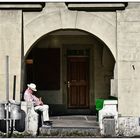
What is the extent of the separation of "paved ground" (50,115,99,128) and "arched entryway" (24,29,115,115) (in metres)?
1.35

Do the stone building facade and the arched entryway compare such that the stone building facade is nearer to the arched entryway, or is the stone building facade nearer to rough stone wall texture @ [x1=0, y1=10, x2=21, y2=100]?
rough stone wall texture @ [x1=0, y1=10, x2=21, y2=100]

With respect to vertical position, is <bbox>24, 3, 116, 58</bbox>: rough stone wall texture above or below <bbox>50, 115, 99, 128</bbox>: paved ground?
above

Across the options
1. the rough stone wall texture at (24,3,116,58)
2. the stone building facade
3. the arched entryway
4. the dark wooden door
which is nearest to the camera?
the stone building facade

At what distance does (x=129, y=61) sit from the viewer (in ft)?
42.8

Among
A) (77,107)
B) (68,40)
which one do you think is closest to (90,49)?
(68,40)

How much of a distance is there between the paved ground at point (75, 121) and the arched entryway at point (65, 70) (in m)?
1.35

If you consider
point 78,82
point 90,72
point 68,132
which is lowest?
point 68,132

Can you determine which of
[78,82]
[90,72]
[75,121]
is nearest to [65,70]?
[78,82]

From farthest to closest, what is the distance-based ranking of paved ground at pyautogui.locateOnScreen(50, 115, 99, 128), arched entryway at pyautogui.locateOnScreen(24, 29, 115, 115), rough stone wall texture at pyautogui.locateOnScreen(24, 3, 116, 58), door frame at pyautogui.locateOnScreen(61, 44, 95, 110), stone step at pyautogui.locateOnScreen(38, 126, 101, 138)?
door frame at pyautogui.locateOnScreen(61, 44, 95, 110) < arched entryway at pyautogui.locateOnScreen(24, 29, 115, 115) < paved ground at pyautogui.locateOnScreen(50, 115, 99, 128) < rough stone wall texture at pyautogui.locateOnScreen(24, 3, 116, 58) < stone step at pyautogui.locateOnScreen(38, 126, 101, 138)

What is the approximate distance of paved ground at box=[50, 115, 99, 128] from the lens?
13522 mm

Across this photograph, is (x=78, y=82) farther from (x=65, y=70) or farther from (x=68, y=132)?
(x=68, y=132)

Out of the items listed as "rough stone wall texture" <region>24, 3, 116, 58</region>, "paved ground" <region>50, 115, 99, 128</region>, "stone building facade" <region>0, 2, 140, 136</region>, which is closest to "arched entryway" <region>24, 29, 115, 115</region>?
"paved ground" <region>50, 115, 99, 128</region>

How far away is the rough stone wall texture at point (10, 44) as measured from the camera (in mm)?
13070

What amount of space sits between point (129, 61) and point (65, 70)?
4968mm
